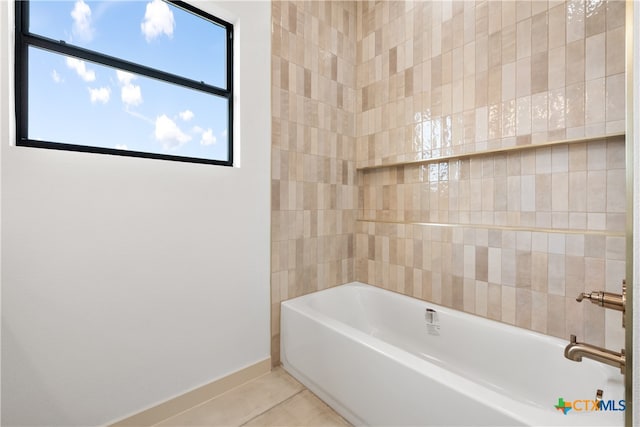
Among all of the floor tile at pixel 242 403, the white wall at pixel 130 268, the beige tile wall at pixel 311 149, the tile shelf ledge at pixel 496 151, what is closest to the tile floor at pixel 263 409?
the floor tile at pixel 242 403

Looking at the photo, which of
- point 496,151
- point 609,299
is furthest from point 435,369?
point 496,151

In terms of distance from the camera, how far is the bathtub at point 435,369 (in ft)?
3.30

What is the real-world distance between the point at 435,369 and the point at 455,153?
1320 mm

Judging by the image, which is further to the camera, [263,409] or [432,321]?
[432,321]

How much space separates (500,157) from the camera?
173 centimetres

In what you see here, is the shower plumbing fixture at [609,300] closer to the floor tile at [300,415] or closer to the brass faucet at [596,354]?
the brass faucet at [596,354]

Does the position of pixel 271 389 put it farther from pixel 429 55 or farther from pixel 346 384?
pixel 429 55

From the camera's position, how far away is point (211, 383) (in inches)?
64.2

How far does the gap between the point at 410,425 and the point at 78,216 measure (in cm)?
170

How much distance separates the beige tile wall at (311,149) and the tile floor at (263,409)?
29 cm

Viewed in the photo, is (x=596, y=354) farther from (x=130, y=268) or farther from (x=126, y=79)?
(x=126, y=79)

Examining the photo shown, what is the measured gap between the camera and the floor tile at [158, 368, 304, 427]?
4.79ft

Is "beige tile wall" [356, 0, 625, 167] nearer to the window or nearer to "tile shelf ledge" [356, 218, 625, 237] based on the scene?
"tile shelf ledge" [356, 218, 625, 237]

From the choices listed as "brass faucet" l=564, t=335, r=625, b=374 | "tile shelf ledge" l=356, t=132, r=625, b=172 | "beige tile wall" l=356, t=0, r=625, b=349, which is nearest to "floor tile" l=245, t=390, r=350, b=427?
"beige tile wall" l=356, t=0, r=625, b=349
